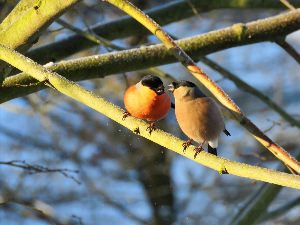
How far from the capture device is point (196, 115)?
192 cm

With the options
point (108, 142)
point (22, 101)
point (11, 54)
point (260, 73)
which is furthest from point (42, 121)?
point (11, 54)

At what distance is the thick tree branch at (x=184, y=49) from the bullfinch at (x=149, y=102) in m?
0.64

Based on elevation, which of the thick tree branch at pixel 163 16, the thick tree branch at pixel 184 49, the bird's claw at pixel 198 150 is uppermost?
the thick tree branch at pixel 163 16

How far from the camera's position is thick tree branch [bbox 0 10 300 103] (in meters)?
2.67

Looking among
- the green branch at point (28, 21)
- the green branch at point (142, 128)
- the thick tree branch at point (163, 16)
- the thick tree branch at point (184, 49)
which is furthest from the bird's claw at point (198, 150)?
the thick tree branch at point (163, 16)

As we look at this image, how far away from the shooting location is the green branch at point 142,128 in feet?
5.57

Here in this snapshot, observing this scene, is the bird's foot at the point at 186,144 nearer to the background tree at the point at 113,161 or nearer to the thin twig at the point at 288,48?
the thin twig at the point at 288,48

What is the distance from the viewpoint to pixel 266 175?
170cm

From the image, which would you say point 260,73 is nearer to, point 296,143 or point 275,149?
point 296,143

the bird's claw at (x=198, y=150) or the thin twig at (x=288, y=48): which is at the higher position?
the thin twig at (x=288, y=48)

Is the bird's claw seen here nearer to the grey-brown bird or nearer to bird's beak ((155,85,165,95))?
the grey-brown bird

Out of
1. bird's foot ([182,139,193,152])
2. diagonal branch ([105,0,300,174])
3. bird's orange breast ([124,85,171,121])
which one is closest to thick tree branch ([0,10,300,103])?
diagonal branch ([105,0,300,174])

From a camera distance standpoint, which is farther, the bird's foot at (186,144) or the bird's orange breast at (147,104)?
the bird's orange breast at (147,104)

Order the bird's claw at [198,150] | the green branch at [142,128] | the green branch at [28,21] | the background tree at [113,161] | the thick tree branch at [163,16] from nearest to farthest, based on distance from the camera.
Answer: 1. the green branch at [142,128]
2. the bird's claw at [198,150]
3. the green branch at [28,21]
4. the thick tree branch at [163,16]
5. the background tree at [113,161]
